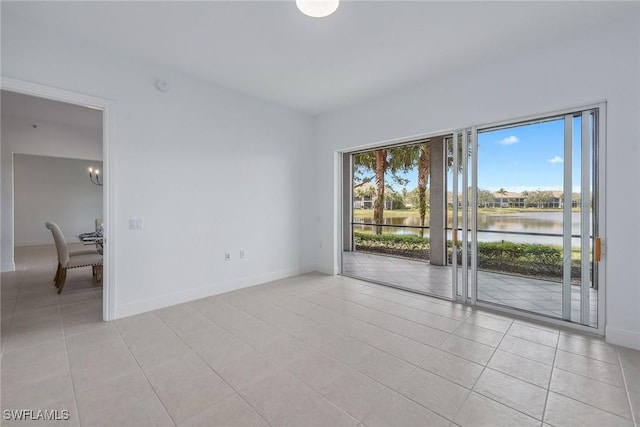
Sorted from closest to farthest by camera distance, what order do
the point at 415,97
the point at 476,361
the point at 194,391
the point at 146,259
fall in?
the point at 194,391, the point at 476,361, the point at 146,259, the point at 415,97

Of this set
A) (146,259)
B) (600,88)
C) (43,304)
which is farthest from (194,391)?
(600,88)

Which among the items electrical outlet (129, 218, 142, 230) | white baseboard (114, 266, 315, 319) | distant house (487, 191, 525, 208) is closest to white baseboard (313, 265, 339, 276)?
white baseboard (114, 266, 315, 319)

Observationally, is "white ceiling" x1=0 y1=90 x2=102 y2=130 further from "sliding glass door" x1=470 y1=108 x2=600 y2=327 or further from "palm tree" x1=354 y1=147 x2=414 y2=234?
"sliding glass door" x1=470 y1=108 x2=600 y2=327

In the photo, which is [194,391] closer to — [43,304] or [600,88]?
[43,304]

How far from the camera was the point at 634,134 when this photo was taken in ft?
7.95

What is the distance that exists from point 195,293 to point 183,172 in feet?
5.33

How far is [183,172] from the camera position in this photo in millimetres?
3611

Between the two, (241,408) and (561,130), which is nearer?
(241,408)

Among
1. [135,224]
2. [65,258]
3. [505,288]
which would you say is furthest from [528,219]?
[65,258]

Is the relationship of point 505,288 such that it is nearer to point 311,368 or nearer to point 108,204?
point 311,368

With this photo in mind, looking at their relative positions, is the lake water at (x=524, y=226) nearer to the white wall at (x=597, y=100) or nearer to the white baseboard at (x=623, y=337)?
the white wall at (x=597, y=100)

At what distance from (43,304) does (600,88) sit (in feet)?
21.7

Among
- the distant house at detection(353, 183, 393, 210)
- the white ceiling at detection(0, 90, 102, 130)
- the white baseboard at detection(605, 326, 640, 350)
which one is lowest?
the white baseboard at detection(605, 326, 640, 350)

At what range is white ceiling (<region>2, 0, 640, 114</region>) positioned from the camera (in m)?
2.37
